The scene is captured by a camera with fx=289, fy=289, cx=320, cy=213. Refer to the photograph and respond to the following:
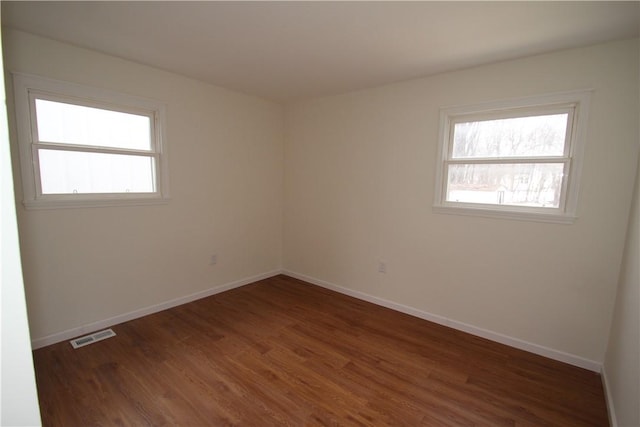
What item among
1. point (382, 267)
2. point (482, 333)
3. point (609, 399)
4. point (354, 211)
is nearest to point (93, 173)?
point (354, 211)

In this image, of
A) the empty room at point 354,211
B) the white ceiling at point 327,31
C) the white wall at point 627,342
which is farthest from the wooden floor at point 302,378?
the white ceiling at point 327,31

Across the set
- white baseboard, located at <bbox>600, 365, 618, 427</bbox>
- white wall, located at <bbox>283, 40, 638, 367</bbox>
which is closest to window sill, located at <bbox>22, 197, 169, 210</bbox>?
white wall, located at <bbox>283, 40, 638, 367</bbox>

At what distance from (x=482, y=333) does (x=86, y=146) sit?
4009 mm

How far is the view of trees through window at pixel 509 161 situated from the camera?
7.82 ft

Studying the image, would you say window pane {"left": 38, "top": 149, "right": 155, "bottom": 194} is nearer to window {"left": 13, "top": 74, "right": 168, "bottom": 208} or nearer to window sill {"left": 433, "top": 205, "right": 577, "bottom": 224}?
window {"left": 13, "top": 74, "right": 168, "bottom": 208}

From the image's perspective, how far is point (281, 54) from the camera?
250cm

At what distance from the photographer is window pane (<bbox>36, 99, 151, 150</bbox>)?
238 cm

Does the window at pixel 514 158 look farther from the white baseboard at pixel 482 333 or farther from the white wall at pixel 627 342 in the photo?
the white baseboard at pixel 482 333

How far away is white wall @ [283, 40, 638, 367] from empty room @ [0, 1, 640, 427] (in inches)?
0.7

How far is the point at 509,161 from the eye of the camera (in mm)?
2531

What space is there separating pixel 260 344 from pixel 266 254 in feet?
5.95

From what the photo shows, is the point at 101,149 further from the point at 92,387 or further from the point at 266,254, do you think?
the point at 266,254

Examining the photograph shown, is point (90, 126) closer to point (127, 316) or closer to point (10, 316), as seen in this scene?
point (127, 316)

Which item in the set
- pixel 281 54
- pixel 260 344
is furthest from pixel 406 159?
pixel 260 344
